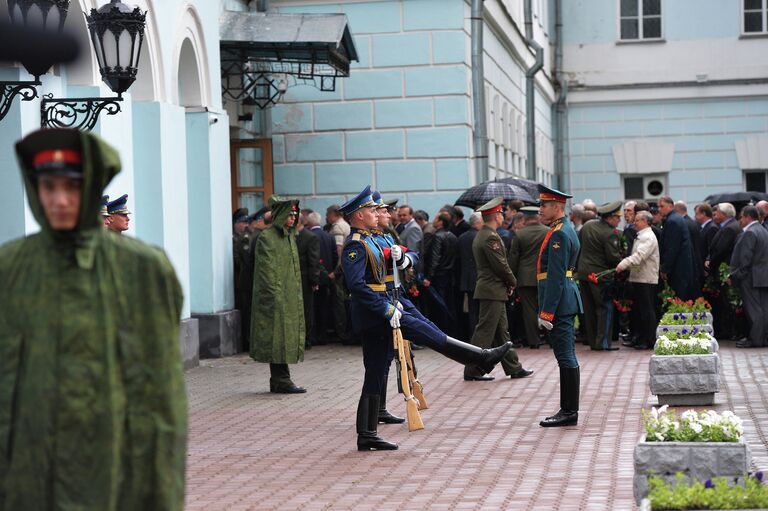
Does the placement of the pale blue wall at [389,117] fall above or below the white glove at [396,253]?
above

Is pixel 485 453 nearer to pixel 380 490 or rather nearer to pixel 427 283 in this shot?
pixel 380 490

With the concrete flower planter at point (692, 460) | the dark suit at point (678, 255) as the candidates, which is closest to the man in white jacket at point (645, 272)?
the dark suit at point (678, 255)

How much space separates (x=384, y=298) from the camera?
9.95 metres

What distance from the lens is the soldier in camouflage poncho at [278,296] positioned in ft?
43.6

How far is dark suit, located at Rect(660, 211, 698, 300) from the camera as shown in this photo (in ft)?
59.4

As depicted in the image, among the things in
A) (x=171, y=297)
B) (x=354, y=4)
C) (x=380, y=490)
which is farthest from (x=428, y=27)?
(x=171, y=297)

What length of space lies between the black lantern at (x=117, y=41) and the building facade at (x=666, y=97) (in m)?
29.0

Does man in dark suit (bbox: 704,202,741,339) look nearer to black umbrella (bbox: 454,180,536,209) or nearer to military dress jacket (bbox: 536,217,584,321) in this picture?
black umbrella (bbox: 454,180,536,209)

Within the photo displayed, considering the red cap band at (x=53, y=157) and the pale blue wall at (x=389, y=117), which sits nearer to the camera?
the red cap band at (x=53, y=157)

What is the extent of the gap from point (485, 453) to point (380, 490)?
1495 mm

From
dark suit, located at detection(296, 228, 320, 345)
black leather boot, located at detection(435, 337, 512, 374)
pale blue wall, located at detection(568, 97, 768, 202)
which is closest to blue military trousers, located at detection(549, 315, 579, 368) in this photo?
black leather boot, located at detection(435, 337, 512, 374)

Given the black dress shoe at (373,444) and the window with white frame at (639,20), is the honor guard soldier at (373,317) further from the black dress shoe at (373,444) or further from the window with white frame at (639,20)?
the window with white frame at (639,20)

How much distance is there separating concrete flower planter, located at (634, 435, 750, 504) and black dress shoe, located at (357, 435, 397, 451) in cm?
308

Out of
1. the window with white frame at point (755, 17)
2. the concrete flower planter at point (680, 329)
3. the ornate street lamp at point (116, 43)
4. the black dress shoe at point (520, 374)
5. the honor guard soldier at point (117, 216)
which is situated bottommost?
the black dress shoe at point (520, 374)
